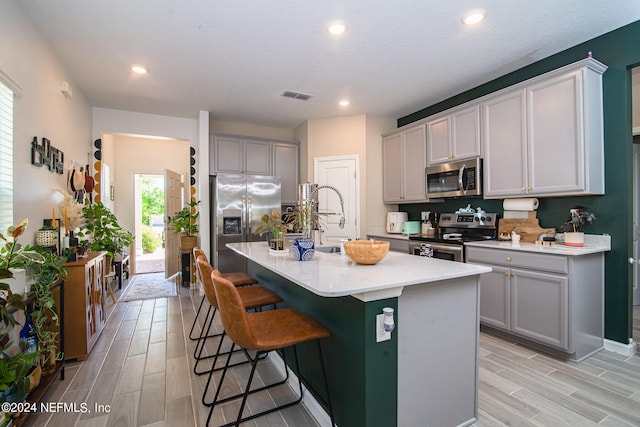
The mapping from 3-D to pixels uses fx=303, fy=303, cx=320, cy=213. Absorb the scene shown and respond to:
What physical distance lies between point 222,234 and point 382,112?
310 centimetres

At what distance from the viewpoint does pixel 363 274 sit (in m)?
1.58

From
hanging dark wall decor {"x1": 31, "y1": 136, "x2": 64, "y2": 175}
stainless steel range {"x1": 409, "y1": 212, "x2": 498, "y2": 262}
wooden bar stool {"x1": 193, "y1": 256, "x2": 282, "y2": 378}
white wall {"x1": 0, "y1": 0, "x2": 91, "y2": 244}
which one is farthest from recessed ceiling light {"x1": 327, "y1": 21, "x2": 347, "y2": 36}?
hanging dark wall decor {"x1": 31, "y1": 136, "x2": 64, "y2": 175}

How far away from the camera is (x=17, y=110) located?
2.20 meters

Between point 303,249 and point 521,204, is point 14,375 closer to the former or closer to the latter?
point 303,249

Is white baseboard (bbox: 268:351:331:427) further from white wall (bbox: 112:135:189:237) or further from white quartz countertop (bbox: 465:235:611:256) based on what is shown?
white wall (bbox: 112:135:189:237)

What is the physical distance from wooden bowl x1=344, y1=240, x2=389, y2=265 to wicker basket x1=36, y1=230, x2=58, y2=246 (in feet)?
8.00

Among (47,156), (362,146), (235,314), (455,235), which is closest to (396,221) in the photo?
(455,235)

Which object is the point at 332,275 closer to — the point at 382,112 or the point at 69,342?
the point at 69,342

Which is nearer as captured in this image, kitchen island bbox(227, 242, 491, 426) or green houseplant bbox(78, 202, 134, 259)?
kitchen island bbox(227, 242, 491, 426)

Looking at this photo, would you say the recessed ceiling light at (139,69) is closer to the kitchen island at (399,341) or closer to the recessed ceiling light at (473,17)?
the kitchen island at (399,341)

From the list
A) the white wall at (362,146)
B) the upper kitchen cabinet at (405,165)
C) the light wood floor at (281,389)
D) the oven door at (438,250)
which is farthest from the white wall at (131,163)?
the oven door at (438,250)

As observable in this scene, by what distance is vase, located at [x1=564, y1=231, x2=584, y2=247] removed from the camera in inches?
105

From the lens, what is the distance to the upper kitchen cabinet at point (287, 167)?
5250 mm

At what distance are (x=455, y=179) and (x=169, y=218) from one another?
4.73m
